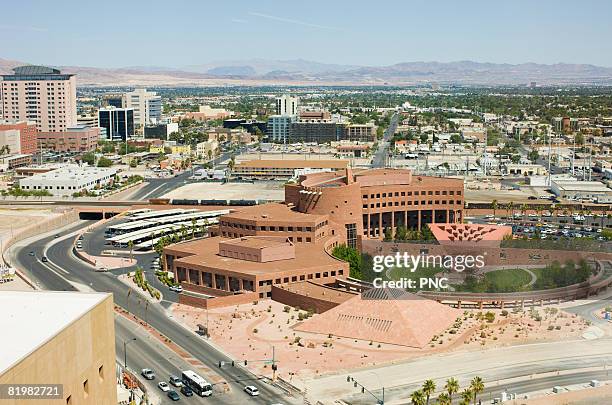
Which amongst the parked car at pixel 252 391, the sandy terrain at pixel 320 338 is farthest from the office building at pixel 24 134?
the parked car at pixel 252 391

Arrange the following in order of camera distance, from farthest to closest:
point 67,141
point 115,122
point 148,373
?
point 115,122
point 67,141
point 148,373

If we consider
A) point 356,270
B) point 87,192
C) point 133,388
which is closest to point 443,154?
point 87,192

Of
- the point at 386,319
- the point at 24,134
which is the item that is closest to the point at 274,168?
the point at 24,134

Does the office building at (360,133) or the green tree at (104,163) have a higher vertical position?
the office building at (360,133)

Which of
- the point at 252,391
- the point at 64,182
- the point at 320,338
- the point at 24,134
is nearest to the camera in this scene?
the point at 252,391

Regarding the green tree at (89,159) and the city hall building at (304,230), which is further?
the green tree at (89,159)

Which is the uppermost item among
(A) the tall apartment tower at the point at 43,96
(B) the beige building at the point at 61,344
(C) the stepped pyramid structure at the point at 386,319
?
(A) the tall apartment tower at the point at 43,96

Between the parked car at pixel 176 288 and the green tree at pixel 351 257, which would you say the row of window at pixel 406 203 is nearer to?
the green tree at pixel 351 257

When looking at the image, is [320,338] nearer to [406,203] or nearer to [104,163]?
[406,203]
